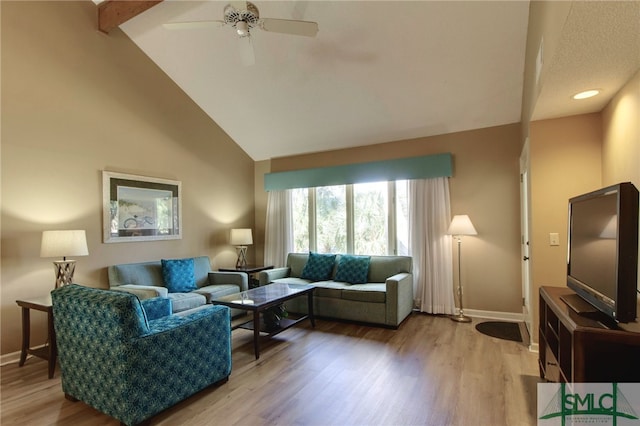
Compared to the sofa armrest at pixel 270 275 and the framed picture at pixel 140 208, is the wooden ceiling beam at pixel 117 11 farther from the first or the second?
the sofa armrest at pixel 270 275

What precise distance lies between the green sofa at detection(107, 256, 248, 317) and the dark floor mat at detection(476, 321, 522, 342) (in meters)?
3.12

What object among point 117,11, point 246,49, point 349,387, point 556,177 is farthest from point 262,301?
point 117,11

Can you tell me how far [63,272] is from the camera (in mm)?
3229

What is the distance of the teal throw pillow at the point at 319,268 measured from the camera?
472 centimetres

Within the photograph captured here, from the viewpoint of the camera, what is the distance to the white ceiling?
3049 mm

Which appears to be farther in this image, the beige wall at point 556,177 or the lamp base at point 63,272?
the lamp base at point 63,272

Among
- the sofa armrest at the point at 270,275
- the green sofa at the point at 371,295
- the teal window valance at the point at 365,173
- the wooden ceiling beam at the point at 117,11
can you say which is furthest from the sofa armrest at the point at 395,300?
the wooden ceiling beam at the point at 117,11

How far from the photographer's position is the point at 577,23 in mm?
1523

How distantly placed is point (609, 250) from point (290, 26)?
104 inches

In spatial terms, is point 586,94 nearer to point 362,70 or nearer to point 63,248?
point 362,70

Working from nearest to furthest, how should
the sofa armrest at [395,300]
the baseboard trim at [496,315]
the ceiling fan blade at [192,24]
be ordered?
the ceiling fan blade at [192,24] → the sofa armrest at [395,300] → the baseboard trim at [496,315]

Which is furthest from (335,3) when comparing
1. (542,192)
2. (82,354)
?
(82,354)

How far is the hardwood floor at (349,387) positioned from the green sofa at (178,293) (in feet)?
2.71

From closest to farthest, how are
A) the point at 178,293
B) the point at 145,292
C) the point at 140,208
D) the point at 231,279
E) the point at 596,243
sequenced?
the point at 596,243
the point at 145,292
the point at 178,293
the point at 140,208
the point at 231,279
